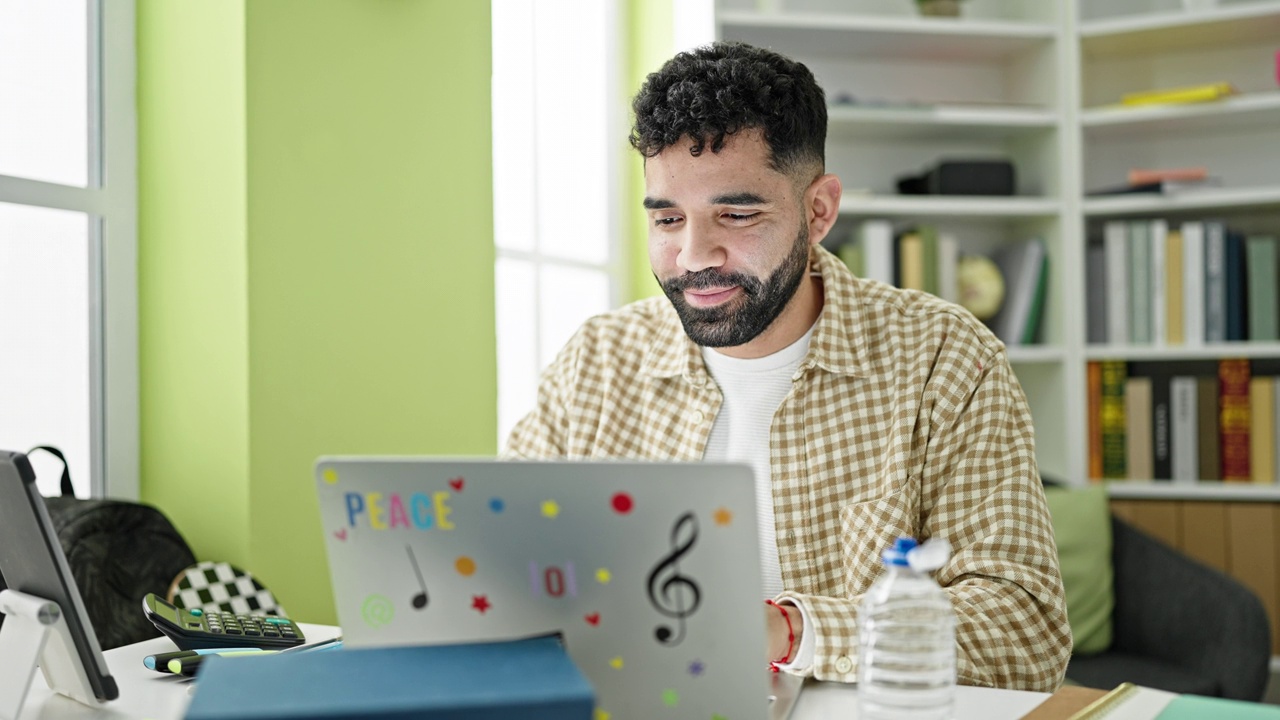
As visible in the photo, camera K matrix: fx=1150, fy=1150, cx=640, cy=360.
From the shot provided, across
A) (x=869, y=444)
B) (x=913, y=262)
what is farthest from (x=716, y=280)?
(x=913, y=262)

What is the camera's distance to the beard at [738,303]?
4.79 ft

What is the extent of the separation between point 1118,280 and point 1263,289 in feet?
1.17

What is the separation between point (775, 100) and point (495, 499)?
2.67 ft

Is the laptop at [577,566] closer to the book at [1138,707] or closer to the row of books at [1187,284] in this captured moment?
the book at [1138,707]

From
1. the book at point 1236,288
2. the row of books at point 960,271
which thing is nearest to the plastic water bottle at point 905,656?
the row of books at point 960,271

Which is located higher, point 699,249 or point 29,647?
point 699,249

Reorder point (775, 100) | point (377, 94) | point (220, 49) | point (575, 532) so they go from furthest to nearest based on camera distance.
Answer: point (377, 94) < point (220, 49) < point (775, 100) < point (575, 532)

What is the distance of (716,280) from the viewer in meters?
1.45

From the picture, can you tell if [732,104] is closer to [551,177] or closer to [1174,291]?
[551,177]

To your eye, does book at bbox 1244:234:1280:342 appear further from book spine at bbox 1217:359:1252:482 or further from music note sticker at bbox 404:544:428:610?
music note sticker at bbox 404:544:428:610

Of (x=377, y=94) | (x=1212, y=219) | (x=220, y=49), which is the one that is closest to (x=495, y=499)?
(x=220, y=49)

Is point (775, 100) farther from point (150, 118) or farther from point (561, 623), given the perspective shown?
point (150, 118)

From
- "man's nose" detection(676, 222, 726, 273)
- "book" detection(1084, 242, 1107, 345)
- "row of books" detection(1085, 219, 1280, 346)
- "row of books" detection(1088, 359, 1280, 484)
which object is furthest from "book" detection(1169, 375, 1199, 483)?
"man's nose" detection(676, 222, 726, 273)

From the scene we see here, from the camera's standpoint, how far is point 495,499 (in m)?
0.81
